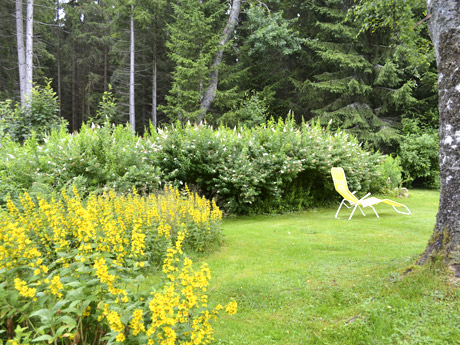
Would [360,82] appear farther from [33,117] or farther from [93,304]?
[93,304]

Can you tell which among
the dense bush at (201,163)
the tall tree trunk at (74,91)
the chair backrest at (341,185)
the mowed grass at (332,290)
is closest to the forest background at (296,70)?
the tall tree trunk at (74,91)

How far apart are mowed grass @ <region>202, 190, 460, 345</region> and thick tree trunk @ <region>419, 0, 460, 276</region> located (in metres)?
0.21

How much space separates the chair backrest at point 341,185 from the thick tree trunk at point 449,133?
13.2 feet

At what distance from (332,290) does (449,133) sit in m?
1.68

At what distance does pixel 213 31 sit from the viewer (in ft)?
56.2

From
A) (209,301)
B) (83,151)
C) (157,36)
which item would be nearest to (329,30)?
(157,36)

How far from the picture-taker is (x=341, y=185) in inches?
276

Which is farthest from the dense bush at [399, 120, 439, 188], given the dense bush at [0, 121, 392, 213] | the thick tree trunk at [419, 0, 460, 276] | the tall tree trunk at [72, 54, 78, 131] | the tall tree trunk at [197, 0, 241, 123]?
the tall tree trunk at [72, 54, 78, 131]

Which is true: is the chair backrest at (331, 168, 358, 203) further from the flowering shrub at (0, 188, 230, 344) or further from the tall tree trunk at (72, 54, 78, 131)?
the tall tree trunk at (72, 54, 78, 131)

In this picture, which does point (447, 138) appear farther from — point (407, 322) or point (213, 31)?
point (213, 31)

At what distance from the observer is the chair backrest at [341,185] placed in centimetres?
677

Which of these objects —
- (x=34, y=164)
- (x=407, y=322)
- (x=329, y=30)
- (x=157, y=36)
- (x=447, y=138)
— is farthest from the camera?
(x=157, y=36)

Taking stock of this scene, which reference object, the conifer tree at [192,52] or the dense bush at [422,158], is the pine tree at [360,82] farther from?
the conifer tree at [192,52]

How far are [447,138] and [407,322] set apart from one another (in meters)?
1.51
